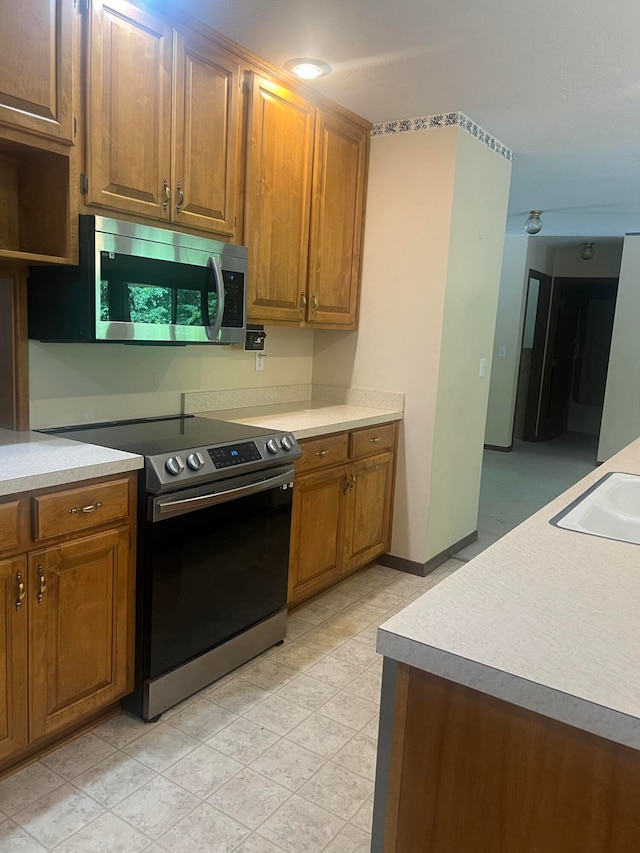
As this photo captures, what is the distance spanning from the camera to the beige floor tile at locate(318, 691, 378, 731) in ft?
7.06

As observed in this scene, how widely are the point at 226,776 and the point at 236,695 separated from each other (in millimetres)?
413

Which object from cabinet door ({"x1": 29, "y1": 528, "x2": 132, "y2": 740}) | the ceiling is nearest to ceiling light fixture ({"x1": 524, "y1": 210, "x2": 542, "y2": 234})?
the ceiling

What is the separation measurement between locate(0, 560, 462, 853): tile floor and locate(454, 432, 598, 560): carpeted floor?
5.92 feet

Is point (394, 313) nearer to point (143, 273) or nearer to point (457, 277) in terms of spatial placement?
point (457, 277)

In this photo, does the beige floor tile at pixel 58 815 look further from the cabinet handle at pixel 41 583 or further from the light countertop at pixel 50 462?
the light countertop at pixel 50 462

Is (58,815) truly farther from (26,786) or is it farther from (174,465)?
(174,465)

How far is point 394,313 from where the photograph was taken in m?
3.42

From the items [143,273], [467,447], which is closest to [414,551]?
[467,447]

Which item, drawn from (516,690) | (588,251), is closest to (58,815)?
(516,690)

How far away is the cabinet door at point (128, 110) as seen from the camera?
2.01 m

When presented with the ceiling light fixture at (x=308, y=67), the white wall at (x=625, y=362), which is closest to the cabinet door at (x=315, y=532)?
the ceiling light fixture at (x=308, y=67)

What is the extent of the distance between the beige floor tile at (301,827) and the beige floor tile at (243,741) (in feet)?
0.76

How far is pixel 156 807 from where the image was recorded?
1.72 meters

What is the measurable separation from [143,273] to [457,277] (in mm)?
1804
